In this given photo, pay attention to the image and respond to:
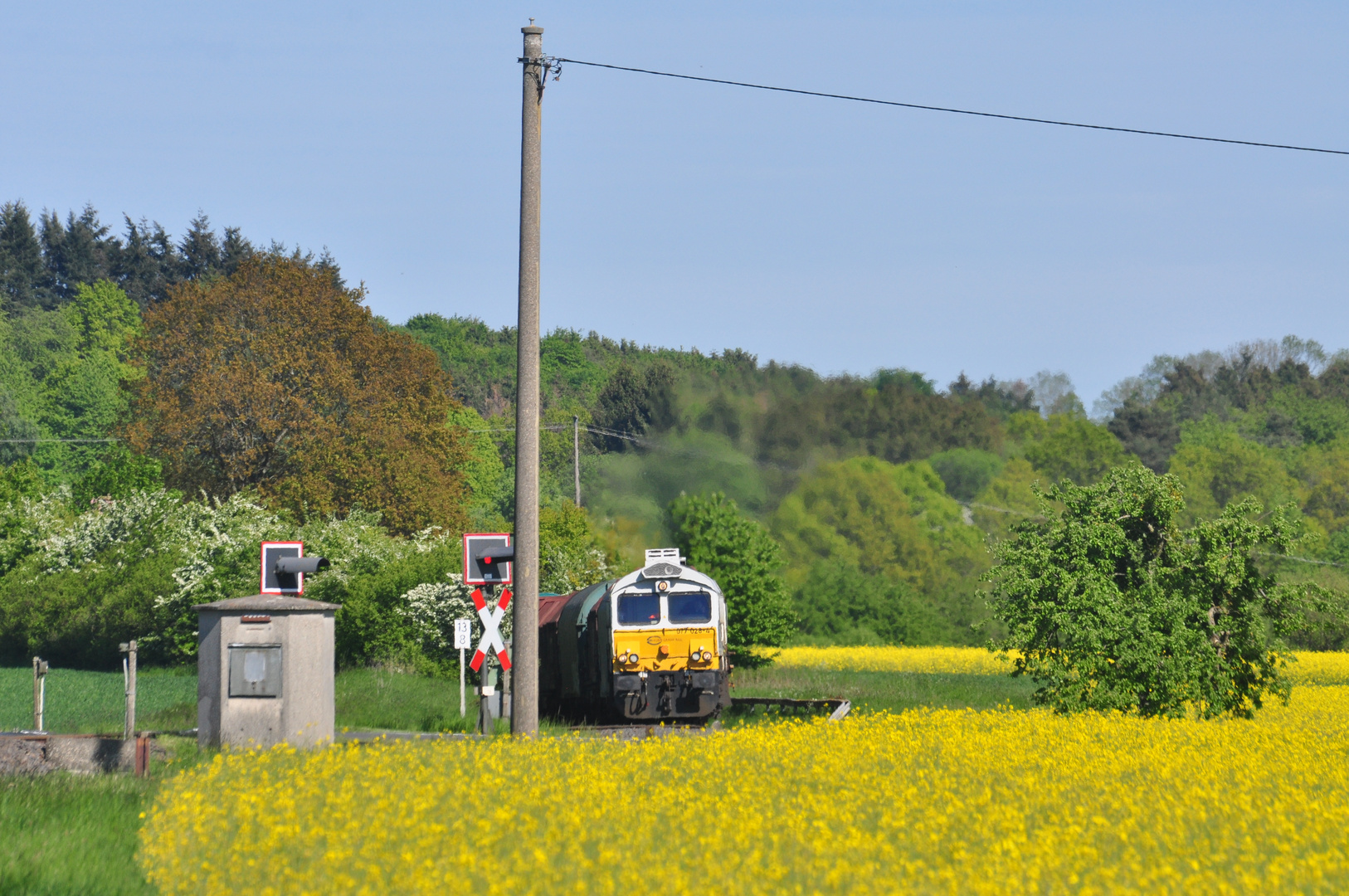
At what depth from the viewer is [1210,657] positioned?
19953 mm

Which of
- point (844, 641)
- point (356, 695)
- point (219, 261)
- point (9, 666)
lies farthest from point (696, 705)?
point (219, 261)

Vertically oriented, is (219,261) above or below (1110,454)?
above

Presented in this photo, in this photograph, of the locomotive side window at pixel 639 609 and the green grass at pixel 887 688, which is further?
the green grass at pixel 887 688

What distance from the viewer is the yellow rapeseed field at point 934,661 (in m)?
40.4

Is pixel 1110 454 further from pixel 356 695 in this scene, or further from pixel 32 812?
pixel 32 812

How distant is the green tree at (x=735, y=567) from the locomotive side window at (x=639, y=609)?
20060 millimetres

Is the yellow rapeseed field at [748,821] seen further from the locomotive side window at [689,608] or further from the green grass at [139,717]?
the locomotive side window at [689,608]

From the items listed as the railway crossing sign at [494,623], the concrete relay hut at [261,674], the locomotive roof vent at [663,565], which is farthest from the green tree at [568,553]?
the concrete relay hut at [261,674]

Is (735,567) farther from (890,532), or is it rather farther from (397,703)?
(397,703)

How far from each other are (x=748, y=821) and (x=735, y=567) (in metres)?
35.3

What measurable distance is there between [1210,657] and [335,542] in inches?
967

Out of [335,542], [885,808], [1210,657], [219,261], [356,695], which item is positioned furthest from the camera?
[219,261]

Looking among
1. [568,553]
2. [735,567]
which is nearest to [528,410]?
[568,553]

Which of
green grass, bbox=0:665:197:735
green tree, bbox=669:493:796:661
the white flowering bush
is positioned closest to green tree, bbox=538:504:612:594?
green tree, bbox=669:493:796:661
